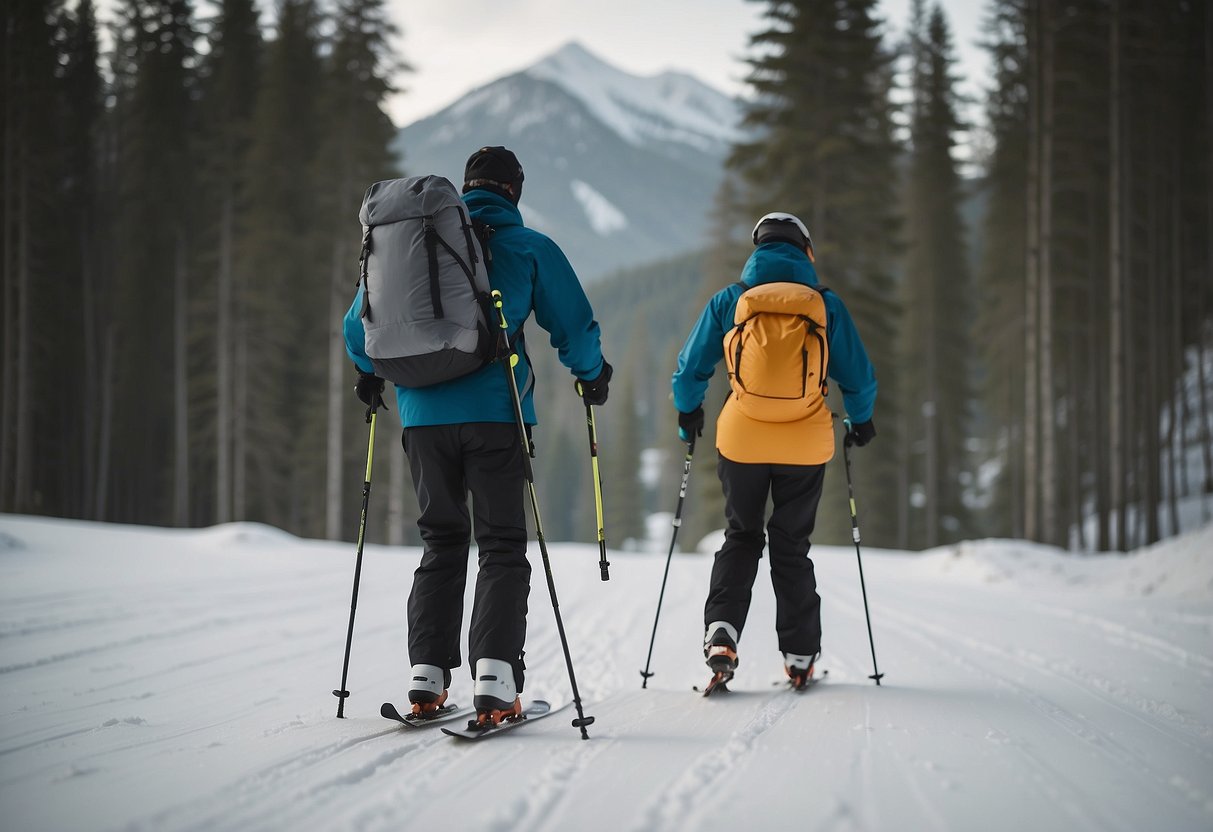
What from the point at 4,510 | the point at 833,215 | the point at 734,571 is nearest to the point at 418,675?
the point at 734,571

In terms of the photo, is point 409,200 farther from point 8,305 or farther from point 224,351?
→ point 8,305

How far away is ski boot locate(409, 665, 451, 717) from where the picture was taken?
10.1ft

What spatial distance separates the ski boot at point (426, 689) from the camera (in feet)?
10.1

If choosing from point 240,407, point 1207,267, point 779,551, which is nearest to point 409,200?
point 779,551

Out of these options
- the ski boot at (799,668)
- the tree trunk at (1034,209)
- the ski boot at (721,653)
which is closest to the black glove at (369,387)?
the ski boot at (721,653)

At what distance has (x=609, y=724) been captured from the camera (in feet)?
10.4

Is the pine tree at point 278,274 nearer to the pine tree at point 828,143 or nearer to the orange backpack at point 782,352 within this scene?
the pine tree at point 828,143

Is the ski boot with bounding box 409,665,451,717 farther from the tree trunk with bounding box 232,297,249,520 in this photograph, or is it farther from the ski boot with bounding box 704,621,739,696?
the tree trunk with bounding box 232,297,249,520

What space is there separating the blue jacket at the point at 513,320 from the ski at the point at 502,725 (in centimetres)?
116

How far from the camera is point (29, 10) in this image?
21312 millimetres

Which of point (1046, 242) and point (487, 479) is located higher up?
point (1046, 242)

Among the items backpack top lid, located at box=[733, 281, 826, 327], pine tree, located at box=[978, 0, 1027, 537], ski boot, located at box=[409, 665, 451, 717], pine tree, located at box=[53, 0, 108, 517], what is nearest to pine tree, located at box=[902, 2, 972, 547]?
pine tree, located at box=[978, 0, 1027, 537]

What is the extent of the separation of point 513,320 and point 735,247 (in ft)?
69.4

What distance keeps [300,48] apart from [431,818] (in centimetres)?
2784
